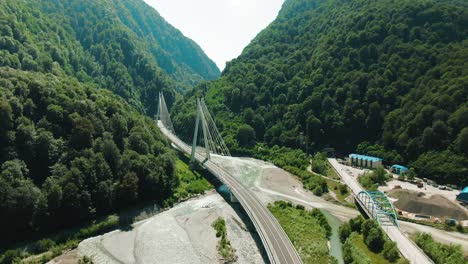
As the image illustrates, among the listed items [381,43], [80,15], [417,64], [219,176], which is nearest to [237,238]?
[219,176]

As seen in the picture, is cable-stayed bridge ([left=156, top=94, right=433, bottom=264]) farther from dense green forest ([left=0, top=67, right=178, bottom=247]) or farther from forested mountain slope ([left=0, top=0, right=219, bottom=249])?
dense green forest ([left=0, top=67, right=178, bottom=247])

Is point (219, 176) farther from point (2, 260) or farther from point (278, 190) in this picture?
point (2, 260)

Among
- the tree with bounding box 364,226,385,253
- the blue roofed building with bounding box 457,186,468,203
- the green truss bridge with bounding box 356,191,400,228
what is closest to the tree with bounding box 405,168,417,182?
the blue roofed building with bounding box 457,186,468,203

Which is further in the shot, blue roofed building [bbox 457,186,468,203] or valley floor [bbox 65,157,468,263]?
blue roofed building [bbox 457,186,468,203]

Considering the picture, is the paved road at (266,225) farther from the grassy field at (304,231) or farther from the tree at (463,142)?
the tree at (463,142)

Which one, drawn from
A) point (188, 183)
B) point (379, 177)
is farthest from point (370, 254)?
point (188, 183)

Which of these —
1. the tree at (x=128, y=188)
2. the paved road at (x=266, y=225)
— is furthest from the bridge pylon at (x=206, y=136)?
the tree at (x=128, y=188)
